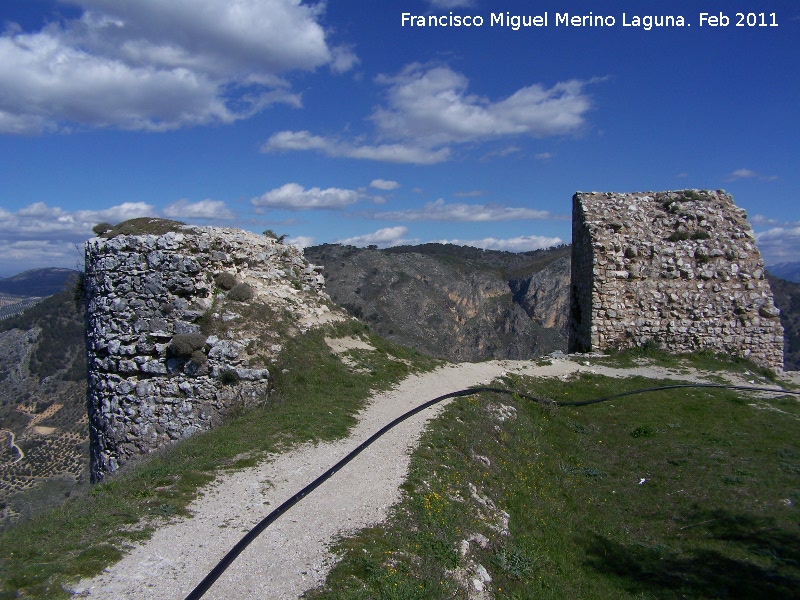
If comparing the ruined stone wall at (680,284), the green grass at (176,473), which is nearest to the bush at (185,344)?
the green grass at (176,473)

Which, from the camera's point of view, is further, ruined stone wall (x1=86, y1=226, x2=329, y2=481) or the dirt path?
ruined stone wall (x1=86, y1=226, x2=329, y2=481)

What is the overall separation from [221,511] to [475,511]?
3.52 meters

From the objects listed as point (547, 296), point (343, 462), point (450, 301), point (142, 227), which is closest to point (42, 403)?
point (142, 227)

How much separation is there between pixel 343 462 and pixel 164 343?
7.63 m

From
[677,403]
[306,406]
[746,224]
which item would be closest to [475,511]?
[306,406]

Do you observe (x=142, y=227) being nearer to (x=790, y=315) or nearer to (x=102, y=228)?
(x=102, y=228)

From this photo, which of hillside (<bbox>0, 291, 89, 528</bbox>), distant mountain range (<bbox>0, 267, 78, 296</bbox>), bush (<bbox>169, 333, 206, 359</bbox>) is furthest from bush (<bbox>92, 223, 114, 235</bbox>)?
distant mountain range (<bbox>0, 267, 78, 296</bbox>)

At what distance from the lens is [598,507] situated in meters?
10.1

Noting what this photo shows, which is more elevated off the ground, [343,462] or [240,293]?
[240,293]

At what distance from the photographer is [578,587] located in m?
7.50

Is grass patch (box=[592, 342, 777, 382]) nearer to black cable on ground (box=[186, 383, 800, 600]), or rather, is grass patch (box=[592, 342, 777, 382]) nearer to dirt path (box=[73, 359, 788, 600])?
black cable on ground (box=[186, 383, 800, 600])

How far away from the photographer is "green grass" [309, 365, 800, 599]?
6750mm

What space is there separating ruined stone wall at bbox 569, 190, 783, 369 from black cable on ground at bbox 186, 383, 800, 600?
379cm

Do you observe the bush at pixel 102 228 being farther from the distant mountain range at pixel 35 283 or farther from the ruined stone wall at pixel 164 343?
the distant mountain range at pixel 35 283
